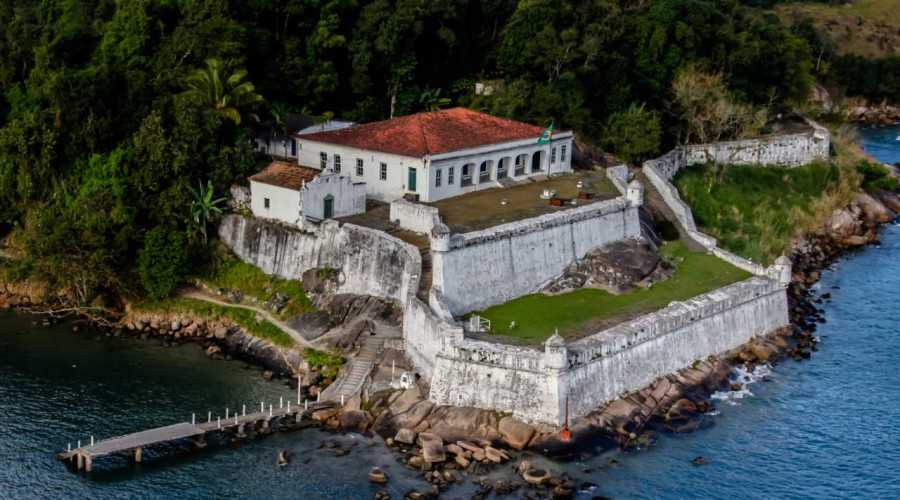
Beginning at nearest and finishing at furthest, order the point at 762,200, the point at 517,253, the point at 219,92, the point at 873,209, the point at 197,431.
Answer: the point at 197,431 → the point at 517,253 → the point at 219,92 → the point at 762,200 → the point at 873,209

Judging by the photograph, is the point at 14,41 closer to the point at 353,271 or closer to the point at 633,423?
the point at 353,271

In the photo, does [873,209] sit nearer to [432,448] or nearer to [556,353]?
[556,353]

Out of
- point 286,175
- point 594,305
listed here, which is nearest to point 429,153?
point 286,175

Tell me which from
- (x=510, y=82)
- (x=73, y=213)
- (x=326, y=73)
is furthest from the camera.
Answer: (x=510, y=82)

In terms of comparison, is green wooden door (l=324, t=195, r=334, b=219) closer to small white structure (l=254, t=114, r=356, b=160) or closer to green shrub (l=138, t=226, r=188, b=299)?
green shrub (l=138, t=226, r=188, b=299)

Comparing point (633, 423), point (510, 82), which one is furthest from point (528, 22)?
point (633, 423)

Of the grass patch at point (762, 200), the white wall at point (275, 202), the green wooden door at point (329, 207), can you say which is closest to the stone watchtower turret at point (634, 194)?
the grass patch at point (762, 200)
